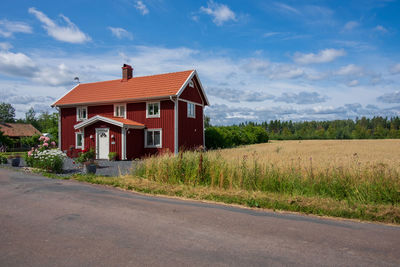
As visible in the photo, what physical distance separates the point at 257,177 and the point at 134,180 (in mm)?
4529

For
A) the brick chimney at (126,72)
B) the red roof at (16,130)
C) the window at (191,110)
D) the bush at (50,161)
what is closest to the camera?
the bush at (50,161)

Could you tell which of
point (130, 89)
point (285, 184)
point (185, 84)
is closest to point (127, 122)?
point (130, 89)

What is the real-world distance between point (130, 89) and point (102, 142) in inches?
210

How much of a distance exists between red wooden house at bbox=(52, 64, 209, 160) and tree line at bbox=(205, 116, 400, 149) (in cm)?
558

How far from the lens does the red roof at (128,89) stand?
23.2 m

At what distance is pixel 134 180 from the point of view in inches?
430

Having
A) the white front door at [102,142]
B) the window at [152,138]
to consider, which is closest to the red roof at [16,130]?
the white front door at [102,142]

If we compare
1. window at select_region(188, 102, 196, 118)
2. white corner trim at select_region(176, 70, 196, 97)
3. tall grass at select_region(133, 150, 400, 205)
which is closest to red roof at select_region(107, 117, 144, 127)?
white corner trim at select_region(176, 70, 196, 97)

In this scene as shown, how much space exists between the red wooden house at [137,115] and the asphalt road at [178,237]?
44.2 ft

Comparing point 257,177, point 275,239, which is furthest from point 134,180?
point 275,239

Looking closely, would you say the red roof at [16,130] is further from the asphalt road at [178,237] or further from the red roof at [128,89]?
the asphalt road at [178,237]

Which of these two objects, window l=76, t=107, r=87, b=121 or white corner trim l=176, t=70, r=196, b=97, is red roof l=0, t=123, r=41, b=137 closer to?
window l=76, t=107, r=87, b=121

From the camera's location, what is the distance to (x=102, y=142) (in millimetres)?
22484

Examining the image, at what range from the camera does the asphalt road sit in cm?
409
